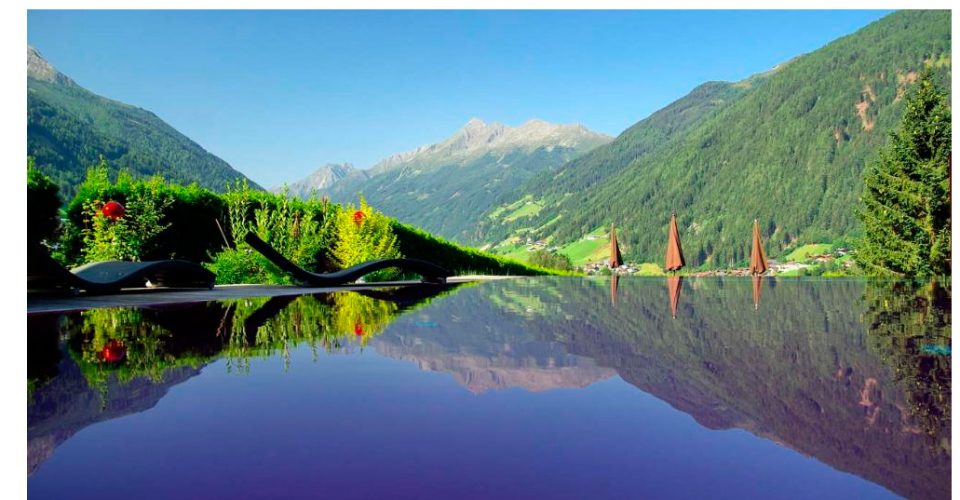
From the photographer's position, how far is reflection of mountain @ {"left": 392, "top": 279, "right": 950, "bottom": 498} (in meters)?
1.96

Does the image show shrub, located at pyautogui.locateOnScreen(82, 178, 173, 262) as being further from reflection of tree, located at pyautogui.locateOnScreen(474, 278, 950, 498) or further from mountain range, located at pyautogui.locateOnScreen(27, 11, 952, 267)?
mountain range, located at pyautogui.locateOnScreen(27, 11, 952, 267)

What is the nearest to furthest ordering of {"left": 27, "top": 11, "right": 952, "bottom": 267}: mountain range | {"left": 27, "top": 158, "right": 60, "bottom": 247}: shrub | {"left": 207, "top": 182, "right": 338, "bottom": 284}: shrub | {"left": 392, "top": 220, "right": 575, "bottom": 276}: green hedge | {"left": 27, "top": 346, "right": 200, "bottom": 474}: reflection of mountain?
{"left": 27, "top": 346, "right": 200, "bottom": 474}: reflection of mountain < {"left": 27, "top": 158, "right": 60, "bottom": 247}: shrub < {"left": 207, "top": 182, "right": 338, "bottom": 284}: shrub < {"left": 392, "top": 220, "right": 575, "bottom": 276}: green hedge < {"left": 27, "top": 11, "right": 952, "bottom": 267}: mountain range

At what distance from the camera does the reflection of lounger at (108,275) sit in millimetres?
7203

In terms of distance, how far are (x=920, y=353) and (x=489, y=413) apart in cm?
282

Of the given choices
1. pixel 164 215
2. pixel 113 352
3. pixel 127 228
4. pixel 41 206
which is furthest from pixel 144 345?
pixel 164 215

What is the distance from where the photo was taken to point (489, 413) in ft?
8.02

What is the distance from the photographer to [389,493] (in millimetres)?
1592

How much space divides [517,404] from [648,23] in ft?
44.0

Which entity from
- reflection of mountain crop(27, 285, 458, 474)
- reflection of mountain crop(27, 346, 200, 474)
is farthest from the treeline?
reflection of mountain crop(27, 346, 200, 474)

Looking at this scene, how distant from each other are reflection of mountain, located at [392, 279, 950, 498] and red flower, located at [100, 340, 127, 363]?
1.60 metres

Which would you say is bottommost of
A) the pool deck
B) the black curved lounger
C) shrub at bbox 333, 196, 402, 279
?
the pool deck

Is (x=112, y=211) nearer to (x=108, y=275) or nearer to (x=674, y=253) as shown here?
(x=108, y=275)

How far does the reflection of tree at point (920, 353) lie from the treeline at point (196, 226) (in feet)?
32.4
